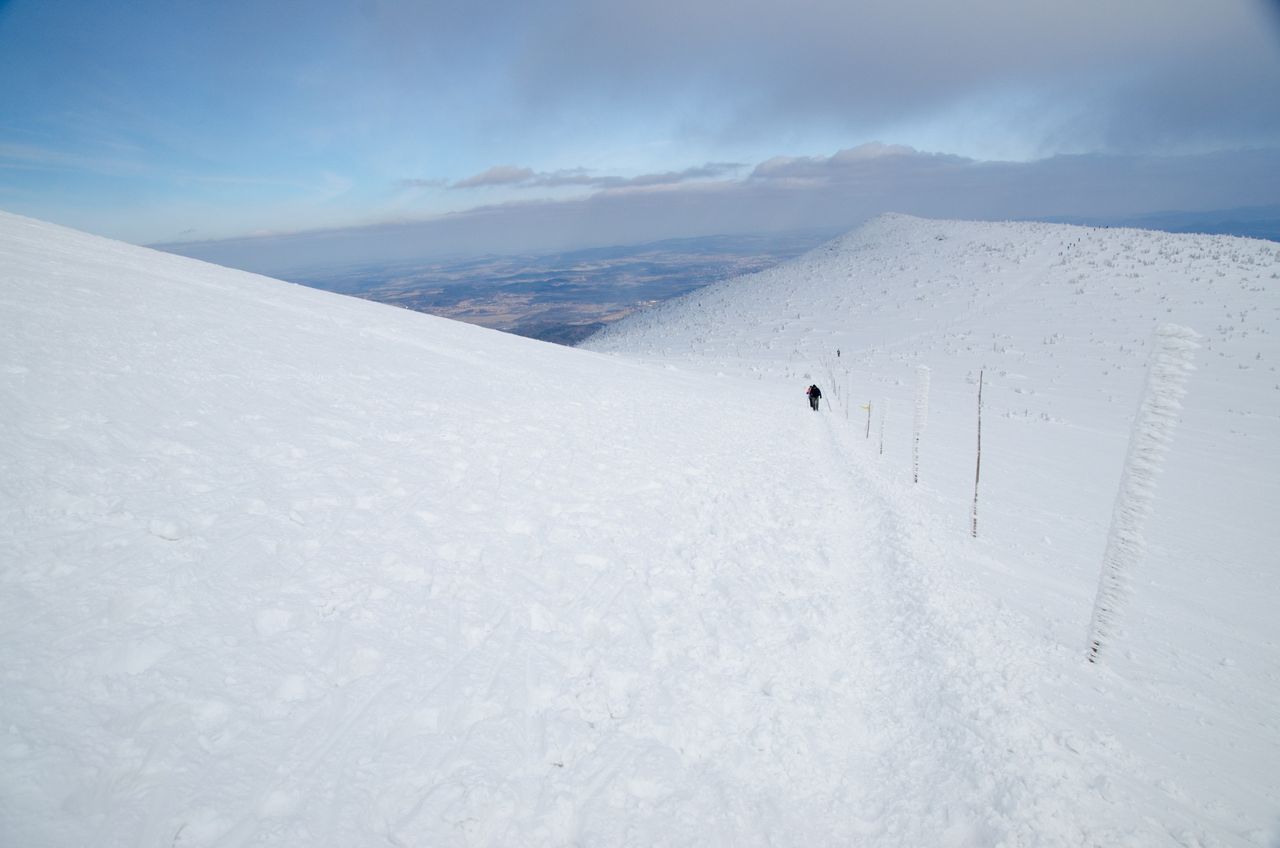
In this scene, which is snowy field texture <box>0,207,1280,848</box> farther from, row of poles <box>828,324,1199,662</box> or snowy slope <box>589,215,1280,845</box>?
row of poles <box>828,324,1199,662</box>

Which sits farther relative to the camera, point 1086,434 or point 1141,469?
point 1086,434

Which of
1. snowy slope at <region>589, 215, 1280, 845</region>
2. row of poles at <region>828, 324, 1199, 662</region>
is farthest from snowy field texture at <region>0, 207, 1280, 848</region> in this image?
row of poles at <region>828, 324, 1199, 662</region>

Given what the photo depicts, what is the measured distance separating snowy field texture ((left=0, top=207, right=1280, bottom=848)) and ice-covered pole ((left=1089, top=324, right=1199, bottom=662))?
46 cm

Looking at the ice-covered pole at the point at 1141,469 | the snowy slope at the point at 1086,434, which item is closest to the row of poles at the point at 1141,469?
the ice-covered pole at the point at 1141,469

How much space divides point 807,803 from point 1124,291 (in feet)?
182

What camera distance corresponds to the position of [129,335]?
9.70m

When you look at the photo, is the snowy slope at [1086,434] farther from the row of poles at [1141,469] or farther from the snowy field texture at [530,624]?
the row of poles at [1141,469]

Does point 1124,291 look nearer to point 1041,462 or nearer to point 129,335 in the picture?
point 1041,462

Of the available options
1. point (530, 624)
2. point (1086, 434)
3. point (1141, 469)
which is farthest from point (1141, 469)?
point (1086, 434)

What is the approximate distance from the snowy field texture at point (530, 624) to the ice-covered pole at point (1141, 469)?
463 mm

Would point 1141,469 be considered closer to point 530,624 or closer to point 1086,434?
point 530,624

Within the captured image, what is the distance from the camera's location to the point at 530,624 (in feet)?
19.5

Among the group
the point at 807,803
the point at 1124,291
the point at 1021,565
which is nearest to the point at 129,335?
the point at 807,803

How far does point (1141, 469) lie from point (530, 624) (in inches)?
292
